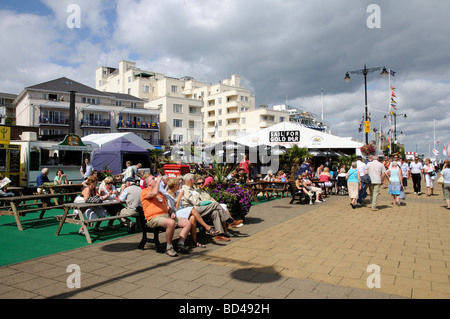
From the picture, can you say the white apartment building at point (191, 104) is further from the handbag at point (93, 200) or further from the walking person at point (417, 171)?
the handbag at point (93, 200)

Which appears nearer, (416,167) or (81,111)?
(416,167)

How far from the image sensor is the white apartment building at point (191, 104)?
56219mm

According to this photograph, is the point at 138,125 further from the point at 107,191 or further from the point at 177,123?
the point at 107,191

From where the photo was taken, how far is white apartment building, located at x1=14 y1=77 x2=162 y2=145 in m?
42.0

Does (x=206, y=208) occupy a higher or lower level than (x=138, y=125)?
lower

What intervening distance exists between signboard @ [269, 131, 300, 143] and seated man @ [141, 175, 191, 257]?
19080 millimetres

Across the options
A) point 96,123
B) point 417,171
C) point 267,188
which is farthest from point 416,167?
point 96,123

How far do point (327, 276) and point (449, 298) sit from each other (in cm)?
134

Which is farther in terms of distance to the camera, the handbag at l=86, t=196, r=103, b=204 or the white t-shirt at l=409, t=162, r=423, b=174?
the white t-shirt at l=409, t=162, r=423, b=174

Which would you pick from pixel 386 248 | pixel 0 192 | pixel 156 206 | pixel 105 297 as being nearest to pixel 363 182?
pixel 386 248

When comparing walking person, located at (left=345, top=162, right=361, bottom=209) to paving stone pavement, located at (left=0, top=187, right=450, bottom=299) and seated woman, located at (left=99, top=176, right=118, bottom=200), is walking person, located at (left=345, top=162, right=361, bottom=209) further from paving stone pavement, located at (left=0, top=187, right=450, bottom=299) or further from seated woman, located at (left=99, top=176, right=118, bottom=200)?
seated woman, located at (left=99, top=176, right=118, bottom=200)

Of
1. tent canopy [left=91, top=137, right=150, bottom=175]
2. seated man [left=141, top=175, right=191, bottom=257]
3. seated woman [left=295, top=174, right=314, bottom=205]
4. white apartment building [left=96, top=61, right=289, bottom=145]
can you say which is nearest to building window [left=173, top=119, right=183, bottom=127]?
white apartment building [left=96, top=61, right=289, bottom=145]

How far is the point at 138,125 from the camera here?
4975cm

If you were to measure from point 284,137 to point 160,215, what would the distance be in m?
19.5
